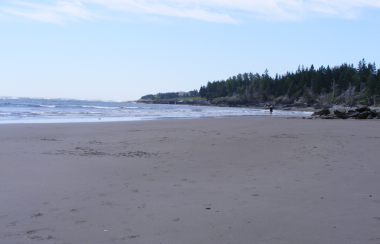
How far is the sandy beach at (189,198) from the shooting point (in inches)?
127

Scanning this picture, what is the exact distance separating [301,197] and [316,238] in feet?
4.59

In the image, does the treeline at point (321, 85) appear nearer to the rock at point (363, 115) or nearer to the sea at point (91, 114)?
the sea at point (91, 114)

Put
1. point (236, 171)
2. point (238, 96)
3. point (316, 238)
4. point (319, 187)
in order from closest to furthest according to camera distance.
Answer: point (316, 238), point (319, 187), point (236, 171), point (238, 96)

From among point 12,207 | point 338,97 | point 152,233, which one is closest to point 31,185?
point 12,207

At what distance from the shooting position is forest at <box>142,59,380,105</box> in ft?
274

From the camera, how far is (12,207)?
13.0ft

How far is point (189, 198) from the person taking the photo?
14.6ft

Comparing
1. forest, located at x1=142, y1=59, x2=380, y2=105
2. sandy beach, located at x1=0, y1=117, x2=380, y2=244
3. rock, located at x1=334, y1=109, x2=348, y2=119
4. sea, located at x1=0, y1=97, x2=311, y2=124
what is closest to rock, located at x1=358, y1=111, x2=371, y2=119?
rock, located at x1=334, y1=109, x2=348, y2=119

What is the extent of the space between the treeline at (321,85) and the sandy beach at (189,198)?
84475 mm

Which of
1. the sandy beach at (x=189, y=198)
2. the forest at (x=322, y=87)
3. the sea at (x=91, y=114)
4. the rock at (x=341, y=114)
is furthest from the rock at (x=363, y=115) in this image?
the forest at (x=322, y=87)

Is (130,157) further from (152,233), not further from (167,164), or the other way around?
(152,233)

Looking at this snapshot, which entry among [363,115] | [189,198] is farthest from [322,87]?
[189,198]

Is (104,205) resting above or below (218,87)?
below

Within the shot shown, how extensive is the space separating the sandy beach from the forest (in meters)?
82.4
